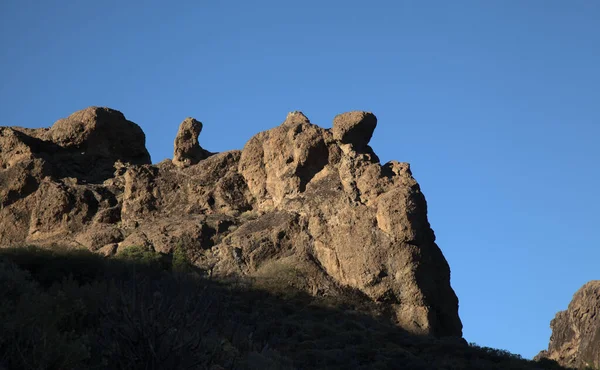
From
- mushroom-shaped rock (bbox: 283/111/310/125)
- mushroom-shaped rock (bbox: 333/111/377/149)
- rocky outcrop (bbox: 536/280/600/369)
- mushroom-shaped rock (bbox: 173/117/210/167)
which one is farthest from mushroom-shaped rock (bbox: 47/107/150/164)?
rocky outcrop (bbox: 536/280/600/369)

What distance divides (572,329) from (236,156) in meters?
17.1

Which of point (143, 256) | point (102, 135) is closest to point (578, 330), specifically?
point (143, 256)

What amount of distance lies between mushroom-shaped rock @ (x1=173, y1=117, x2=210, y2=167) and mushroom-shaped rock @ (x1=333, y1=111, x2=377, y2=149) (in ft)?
23.3

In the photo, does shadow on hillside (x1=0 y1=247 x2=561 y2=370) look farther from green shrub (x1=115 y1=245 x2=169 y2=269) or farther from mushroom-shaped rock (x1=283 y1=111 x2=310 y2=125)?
mushroom-shaped rock (x1=283 y1=111 x2=310 y2=125)

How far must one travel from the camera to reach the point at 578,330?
47.4 metres

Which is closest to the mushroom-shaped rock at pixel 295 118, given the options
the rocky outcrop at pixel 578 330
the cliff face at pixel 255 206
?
the cliff face at pixel 255 206

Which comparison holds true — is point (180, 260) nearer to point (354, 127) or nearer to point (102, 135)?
point (354, 127)

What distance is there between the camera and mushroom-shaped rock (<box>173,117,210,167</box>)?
47656 mm

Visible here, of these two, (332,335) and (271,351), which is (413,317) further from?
(271,351)

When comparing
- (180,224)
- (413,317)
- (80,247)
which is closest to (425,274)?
(413,317)

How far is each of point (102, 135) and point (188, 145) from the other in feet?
17.3

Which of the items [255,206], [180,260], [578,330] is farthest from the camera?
[578,330]

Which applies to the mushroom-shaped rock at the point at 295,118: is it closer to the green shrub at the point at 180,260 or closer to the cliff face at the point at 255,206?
the cliff face at the point at 255,206

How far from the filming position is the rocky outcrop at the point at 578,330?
44.8 meters
